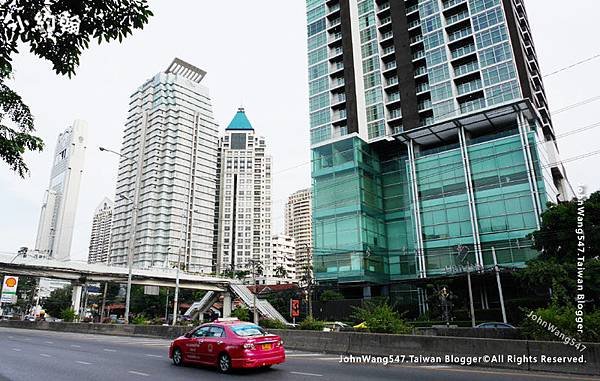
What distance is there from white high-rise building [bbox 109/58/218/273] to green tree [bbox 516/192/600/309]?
103m

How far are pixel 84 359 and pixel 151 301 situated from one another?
287 ft

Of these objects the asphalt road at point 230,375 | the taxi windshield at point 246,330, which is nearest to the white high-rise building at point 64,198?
the asphalt road at point 230,375

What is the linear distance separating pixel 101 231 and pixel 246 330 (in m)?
183

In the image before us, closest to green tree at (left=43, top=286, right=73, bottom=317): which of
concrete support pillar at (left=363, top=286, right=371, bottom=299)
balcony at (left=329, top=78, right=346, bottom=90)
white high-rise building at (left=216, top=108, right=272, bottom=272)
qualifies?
white high-rise building at (left=216, top=108, right=272, bottom=272)

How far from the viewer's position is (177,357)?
12539 millimetres

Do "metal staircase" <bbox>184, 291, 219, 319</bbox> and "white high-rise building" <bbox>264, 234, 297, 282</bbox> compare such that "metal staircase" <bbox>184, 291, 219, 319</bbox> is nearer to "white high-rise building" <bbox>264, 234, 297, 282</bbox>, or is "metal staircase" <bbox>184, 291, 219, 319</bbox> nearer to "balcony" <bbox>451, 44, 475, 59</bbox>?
"balcony" <bbox>451, 44, 475, 59</bbox>

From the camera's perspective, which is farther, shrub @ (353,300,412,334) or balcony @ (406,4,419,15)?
balcony @ (406,4,419,15)

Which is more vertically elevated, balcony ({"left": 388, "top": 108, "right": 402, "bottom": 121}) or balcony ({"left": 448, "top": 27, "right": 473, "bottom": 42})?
balcony ({"left": 448, "top": 27, "right": 473, "bottom": 42})

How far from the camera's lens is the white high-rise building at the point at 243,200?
155 meters

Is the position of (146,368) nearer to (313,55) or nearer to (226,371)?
(226,371)

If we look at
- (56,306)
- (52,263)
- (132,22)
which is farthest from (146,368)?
(56,306)

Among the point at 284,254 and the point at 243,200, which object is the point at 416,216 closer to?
the point at 243,200

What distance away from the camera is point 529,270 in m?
32.4

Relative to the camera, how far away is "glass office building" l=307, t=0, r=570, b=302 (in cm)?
4662
